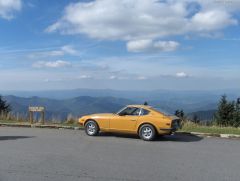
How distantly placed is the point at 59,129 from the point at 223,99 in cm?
3279

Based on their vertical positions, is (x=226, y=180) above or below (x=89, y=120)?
below

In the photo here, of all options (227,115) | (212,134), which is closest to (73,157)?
(212,134)

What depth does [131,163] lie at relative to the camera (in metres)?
10.1

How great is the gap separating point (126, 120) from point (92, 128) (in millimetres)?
1463

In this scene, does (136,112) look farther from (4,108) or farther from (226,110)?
(226,110)

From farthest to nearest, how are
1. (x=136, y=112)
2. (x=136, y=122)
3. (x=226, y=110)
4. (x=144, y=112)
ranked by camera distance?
(x=226, y=110) → (x=136, y=112) → (x=144, y=112) → (x=136, y=122)

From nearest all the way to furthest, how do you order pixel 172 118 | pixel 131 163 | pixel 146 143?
1. pixel 131 163
2. pixel 146 143
3. pixel 172 118

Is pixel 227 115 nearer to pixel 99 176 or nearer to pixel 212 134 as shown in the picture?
pixel 212 134

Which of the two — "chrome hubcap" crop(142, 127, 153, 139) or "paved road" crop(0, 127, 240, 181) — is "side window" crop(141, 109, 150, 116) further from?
"paved road" crop(0, 127, 240, 181)

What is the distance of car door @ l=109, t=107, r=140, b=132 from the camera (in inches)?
619

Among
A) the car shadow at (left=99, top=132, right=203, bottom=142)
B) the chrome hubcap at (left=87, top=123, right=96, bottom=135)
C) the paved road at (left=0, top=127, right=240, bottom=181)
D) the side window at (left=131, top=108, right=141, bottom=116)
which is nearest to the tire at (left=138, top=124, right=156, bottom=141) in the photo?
the paved road at (left=0, top=127, right=240, bottom=181)

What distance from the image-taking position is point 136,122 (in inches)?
617

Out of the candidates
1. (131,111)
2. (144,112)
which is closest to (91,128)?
(131,111)

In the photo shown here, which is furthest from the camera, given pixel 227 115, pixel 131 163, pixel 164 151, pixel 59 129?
pixel 227 115
